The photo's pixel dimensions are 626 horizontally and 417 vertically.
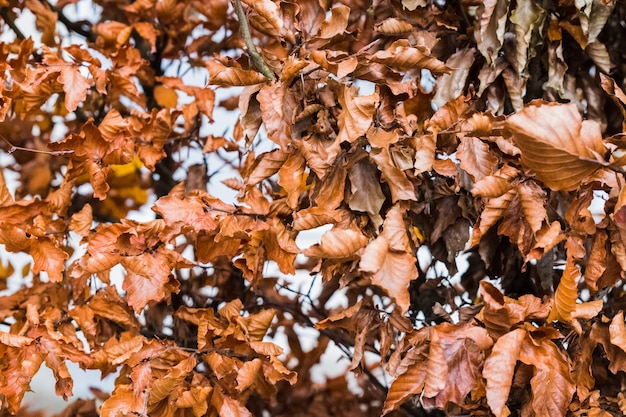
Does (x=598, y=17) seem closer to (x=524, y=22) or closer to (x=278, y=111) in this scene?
(x=524, y=22)

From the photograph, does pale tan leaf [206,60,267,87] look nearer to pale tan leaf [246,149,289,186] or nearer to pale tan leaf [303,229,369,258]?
pale tan leaf [246,149,289,186]

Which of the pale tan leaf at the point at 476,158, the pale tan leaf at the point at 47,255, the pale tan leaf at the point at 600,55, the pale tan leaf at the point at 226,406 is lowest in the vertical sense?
the pale tan leaf at the point at 226,406

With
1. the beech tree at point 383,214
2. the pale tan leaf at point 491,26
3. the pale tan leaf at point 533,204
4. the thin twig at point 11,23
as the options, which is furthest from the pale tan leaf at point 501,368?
the thin twig at point 11,23

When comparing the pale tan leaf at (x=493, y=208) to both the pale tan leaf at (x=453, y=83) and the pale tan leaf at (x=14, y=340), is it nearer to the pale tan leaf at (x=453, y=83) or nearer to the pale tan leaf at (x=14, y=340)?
the pale tan leaf at (x=453, y=83)

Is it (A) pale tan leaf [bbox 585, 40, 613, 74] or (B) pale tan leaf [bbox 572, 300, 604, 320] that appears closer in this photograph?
(B) pale tan leaf [bbox 572, 300, 604, 320]

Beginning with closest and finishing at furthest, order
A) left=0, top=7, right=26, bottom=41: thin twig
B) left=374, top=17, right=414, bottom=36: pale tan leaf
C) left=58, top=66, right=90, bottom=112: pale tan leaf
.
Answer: left=374, top=17, right=414, bottom=36: pale tan leaf → left=58, top=66, right=90, bottom=112: pale tan leaf → left=0, top=7, right=26, bottom=41: thin twig

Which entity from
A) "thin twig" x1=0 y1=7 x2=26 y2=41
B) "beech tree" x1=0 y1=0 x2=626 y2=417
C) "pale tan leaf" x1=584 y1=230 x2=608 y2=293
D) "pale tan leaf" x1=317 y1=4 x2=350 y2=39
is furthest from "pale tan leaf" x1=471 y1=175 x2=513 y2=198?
"thin twig" x1=0 y1=7 x2=26 y2=41
